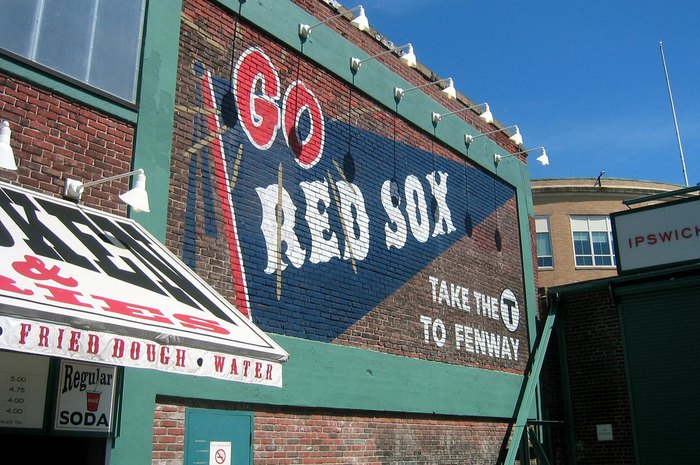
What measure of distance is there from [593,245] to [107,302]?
1211 inches

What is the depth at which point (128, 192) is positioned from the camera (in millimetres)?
7344

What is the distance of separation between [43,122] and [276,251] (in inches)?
138

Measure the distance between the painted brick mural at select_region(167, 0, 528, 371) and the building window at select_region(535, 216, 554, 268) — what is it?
19346 millimetres

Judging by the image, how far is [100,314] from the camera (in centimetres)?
545

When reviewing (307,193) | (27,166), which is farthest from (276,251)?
(27,166)

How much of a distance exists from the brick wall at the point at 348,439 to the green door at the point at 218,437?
99 millimetres

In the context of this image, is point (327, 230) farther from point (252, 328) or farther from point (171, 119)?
point (252, 328)

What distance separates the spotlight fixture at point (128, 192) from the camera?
24.0 feet

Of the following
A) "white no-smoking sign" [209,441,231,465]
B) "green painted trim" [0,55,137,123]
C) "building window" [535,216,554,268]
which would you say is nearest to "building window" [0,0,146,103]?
"green painted trim" [0,55,137,123]

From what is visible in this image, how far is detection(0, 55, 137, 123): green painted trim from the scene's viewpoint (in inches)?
287

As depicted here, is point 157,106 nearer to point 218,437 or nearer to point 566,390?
point 218,437

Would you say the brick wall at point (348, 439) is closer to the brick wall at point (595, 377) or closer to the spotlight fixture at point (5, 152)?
the spotlight fixture at point (5, 152)

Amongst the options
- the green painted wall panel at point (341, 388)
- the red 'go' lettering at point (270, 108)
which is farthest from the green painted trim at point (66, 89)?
the green painted wall panel at point (341, 388)

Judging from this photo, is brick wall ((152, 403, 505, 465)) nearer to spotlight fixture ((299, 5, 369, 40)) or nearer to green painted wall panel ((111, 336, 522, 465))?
green painted wall panel ((111, 336, 522, 465))
